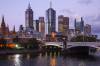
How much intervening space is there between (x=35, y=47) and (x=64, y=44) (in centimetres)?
1932

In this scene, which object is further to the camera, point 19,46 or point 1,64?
point 19,46

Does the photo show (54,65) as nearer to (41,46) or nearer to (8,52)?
(8,52)

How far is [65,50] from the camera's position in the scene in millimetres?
170875

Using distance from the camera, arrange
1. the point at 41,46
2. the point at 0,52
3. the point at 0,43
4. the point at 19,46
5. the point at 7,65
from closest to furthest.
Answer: the point at 7,65
the point at 0,52
the point at 0,43
the point at 19,46
the point at 41,46

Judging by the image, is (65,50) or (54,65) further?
(65,50)

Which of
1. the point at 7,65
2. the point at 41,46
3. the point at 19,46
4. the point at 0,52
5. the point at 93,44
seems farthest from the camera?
the point at 41,46

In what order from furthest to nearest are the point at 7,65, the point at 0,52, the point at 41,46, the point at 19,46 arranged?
the point at 41,46 → the point at 19,46 → the point at 0,52 → the point at 7,65

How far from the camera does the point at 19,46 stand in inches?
7111

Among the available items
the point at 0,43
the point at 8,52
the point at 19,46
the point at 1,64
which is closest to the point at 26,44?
the point at 19,46

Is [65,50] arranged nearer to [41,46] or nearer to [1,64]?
[41,46]

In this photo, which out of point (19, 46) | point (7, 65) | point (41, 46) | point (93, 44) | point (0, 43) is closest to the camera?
point (7, 65)

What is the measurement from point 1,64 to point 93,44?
2681 inches

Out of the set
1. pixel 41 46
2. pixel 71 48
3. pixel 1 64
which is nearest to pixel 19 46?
pixel 41 46

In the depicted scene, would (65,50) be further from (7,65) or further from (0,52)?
(7,65)
